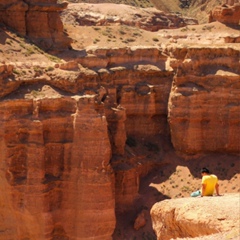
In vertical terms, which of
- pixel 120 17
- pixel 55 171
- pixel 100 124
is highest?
pixel 100 124

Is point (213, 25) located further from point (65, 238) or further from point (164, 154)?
point (65, 238)

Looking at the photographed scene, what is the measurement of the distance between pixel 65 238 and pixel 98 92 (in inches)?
311

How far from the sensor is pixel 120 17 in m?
82.1

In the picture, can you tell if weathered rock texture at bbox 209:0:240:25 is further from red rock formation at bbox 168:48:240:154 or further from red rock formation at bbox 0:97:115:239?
red rock formation at bbox 0:97:115:239

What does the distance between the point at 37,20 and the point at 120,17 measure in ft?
110

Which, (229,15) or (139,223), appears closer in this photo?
(139,223)

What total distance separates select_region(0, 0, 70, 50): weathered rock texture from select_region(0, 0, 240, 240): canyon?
3.0 inches

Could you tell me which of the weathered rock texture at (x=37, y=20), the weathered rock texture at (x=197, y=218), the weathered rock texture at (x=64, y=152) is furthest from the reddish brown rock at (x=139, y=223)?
the weathered rock texture at (x=197, y=218)

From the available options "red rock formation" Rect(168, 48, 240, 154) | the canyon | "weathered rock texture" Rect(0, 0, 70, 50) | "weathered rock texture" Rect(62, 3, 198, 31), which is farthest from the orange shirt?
"weathered rock texture" Rect(62, 3, 198, 31)

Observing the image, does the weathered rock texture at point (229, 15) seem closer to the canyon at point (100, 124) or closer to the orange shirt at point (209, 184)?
the canyon at point (100, 124)

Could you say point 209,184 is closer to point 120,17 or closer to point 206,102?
point 206,102

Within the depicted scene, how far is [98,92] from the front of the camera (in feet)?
131

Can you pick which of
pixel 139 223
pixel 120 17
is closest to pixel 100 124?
pixel 139 223

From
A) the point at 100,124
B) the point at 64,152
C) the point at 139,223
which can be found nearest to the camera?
the point at 100,124
